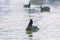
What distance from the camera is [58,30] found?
2305cm

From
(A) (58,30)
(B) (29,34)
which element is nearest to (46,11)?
(A) (58,30)

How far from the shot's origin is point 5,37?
19.3 meters

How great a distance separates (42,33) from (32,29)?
3.34 ft

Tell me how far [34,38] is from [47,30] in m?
4.03

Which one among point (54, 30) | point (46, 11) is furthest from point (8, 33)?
point (46, 11)

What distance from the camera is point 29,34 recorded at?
816 inches

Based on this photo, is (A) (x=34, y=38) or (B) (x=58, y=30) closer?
(A) (x=34, y=38)

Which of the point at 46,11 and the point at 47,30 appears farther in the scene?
the point at 46,11

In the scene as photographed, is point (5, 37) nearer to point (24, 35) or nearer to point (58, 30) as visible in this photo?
point (24, 35)

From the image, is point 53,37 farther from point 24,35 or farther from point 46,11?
point 46,11

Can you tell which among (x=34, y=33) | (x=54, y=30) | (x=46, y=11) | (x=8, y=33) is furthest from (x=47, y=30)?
(x=46, y=11)

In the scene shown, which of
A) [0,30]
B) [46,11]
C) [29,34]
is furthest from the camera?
[46,11]

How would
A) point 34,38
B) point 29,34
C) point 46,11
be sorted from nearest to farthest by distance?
point 34,38 → point 29,34 → point 46,11

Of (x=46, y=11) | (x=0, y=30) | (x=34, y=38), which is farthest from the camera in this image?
(x=46, y=11)
